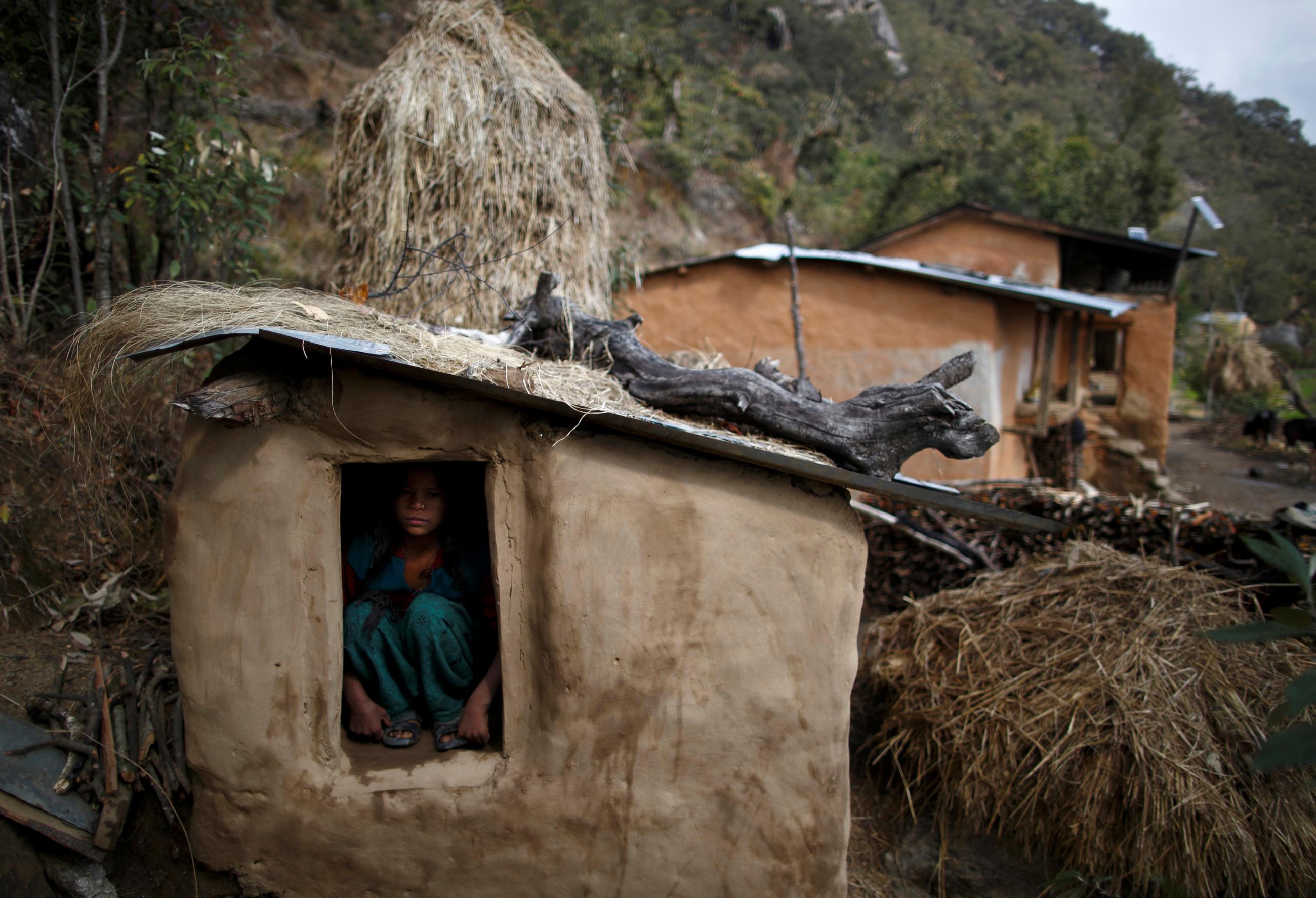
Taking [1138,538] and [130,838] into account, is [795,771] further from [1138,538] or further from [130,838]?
[1138,538]

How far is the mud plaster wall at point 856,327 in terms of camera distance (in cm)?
878

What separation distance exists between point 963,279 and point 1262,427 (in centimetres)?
1391

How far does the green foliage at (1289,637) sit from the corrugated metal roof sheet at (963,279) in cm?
747

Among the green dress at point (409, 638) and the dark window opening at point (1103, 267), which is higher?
the dark window opening at point (1103, 267)

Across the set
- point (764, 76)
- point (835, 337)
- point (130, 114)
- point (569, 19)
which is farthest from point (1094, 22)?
point (130, 114)

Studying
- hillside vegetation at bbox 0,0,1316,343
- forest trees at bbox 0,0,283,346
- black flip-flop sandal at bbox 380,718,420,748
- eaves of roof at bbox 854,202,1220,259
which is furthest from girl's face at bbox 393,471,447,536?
eaves of roof at bbox 854,202,1220,259

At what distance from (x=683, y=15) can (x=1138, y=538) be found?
75.0ft

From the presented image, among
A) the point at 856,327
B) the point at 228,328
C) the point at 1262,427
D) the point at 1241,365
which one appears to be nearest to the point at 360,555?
the point at 228,328

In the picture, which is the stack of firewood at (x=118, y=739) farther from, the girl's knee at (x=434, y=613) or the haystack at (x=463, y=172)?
the haystack at (x=463, y=172)

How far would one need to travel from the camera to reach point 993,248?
13.3 metres

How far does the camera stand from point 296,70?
41.8 feet

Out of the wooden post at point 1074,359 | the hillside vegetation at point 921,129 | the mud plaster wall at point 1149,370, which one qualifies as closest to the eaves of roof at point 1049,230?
the mud plaster wall at point 1149,370

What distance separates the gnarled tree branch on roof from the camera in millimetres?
3020

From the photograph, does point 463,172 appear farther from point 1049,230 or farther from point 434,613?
point 1049,230
